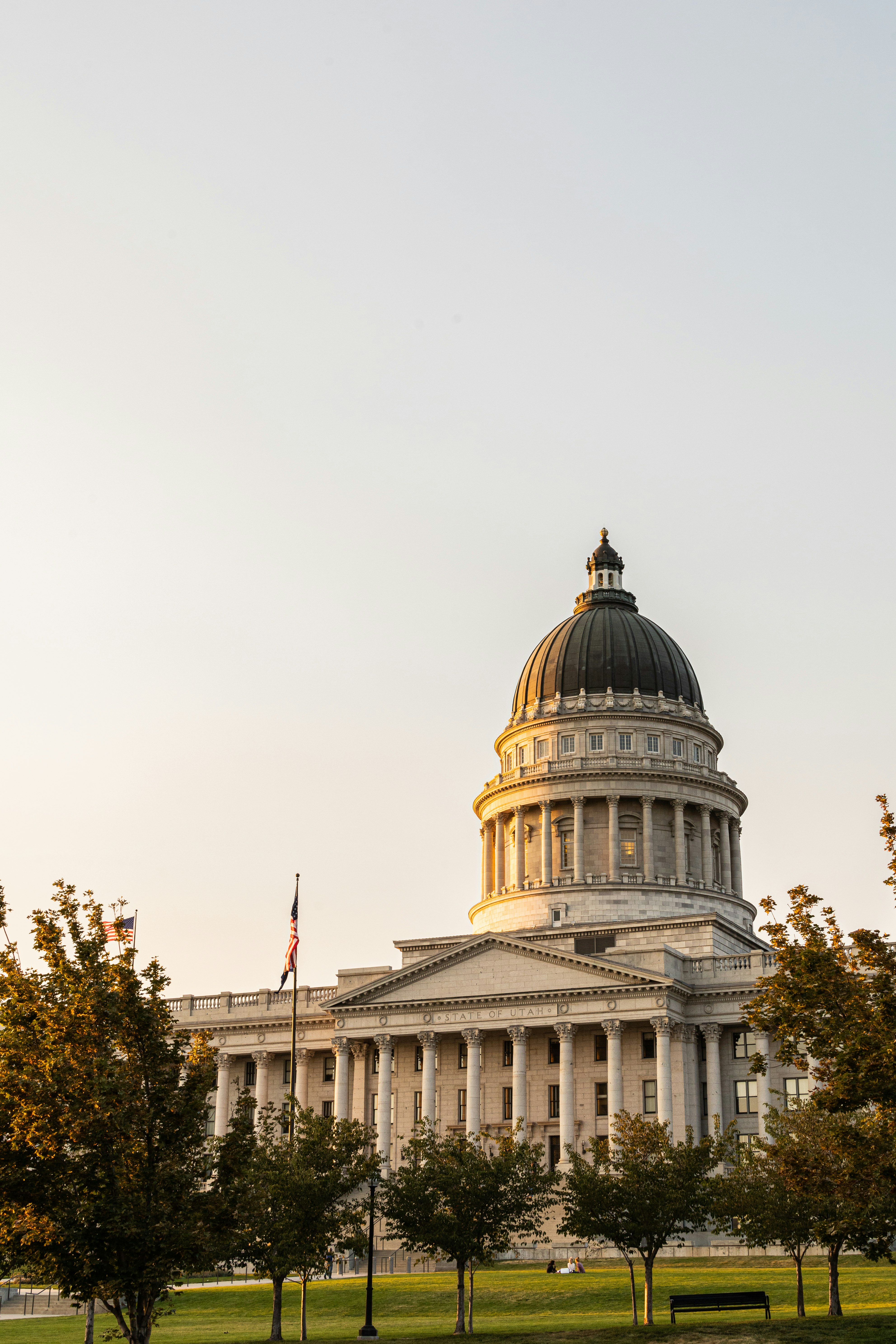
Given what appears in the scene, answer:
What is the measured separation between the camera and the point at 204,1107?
31172 millimetres

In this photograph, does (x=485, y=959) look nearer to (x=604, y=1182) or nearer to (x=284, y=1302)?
(x=284, y=1302)

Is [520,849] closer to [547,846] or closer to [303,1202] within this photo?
[547,846]

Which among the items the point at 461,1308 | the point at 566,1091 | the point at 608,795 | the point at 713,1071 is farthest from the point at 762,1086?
the point at 461,1308

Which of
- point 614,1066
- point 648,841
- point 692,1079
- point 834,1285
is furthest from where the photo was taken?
point 648,841

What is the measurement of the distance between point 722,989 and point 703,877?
19215 millimetres

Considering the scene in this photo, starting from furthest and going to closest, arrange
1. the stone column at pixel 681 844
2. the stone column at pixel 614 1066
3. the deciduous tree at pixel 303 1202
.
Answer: the stone column at pixel 681 844 < the stone column at pixel 614 1066 < the deciduous tree at pixel 303 1202

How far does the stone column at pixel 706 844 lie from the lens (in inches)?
3819

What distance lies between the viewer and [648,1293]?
45.0 meters

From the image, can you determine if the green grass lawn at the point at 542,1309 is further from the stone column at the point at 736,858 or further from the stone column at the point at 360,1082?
the stone column at the point at 736,858

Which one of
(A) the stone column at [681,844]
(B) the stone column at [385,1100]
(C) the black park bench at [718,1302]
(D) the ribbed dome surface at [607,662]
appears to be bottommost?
(C) the black park bench at [718,1302]

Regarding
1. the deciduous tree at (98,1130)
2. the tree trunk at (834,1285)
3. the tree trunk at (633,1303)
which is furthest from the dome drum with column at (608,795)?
the deciduous tree at (98,1130)

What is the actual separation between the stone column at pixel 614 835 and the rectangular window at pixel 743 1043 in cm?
1658

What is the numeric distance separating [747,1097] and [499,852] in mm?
29252

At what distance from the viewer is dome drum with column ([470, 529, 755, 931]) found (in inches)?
3745
